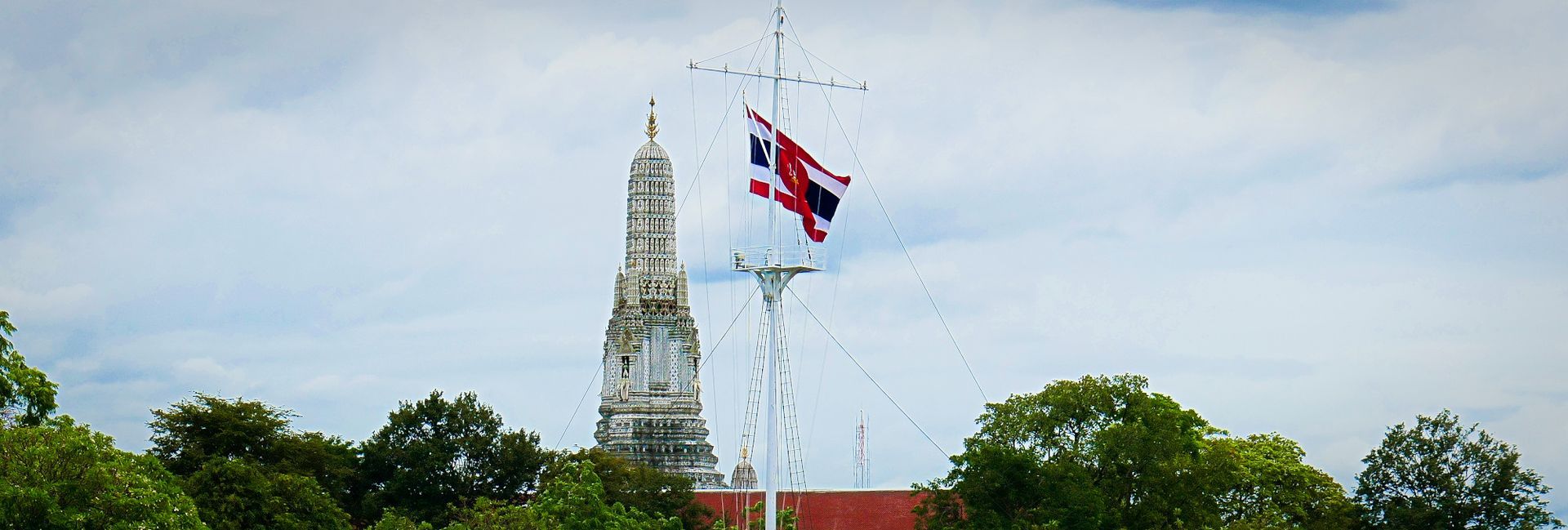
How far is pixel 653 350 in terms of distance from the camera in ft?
461

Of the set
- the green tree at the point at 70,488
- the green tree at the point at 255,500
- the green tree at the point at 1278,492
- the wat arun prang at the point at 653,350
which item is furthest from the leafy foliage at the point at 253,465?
the wat arun prang at the point at 653,350

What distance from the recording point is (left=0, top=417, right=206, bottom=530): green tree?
5691 centimetres

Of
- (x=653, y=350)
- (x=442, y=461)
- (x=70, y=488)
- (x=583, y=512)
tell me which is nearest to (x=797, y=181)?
(x=583, y=512)

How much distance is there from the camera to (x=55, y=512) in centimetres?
5709

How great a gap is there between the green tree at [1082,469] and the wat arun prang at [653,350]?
172 ft

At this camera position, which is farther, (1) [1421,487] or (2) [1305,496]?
(2) [1305,496]

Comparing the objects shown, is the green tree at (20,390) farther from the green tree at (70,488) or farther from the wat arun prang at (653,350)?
the wat arun prang at (653,350)

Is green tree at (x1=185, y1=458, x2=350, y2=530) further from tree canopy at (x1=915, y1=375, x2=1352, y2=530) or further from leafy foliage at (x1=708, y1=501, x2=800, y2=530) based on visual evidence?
tree canopy at (x1=915, y1=375, x2=1352, y2=530)

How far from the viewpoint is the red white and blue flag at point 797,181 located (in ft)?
204

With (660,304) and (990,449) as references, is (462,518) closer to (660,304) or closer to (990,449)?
(990,449)

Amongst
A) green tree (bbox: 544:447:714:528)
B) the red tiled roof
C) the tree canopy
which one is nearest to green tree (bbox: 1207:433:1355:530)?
the tree canopy

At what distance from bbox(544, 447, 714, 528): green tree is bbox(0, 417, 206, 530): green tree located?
26.2 metres

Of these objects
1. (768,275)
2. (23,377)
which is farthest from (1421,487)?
(23,377)

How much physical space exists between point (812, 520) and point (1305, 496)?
18689mm
